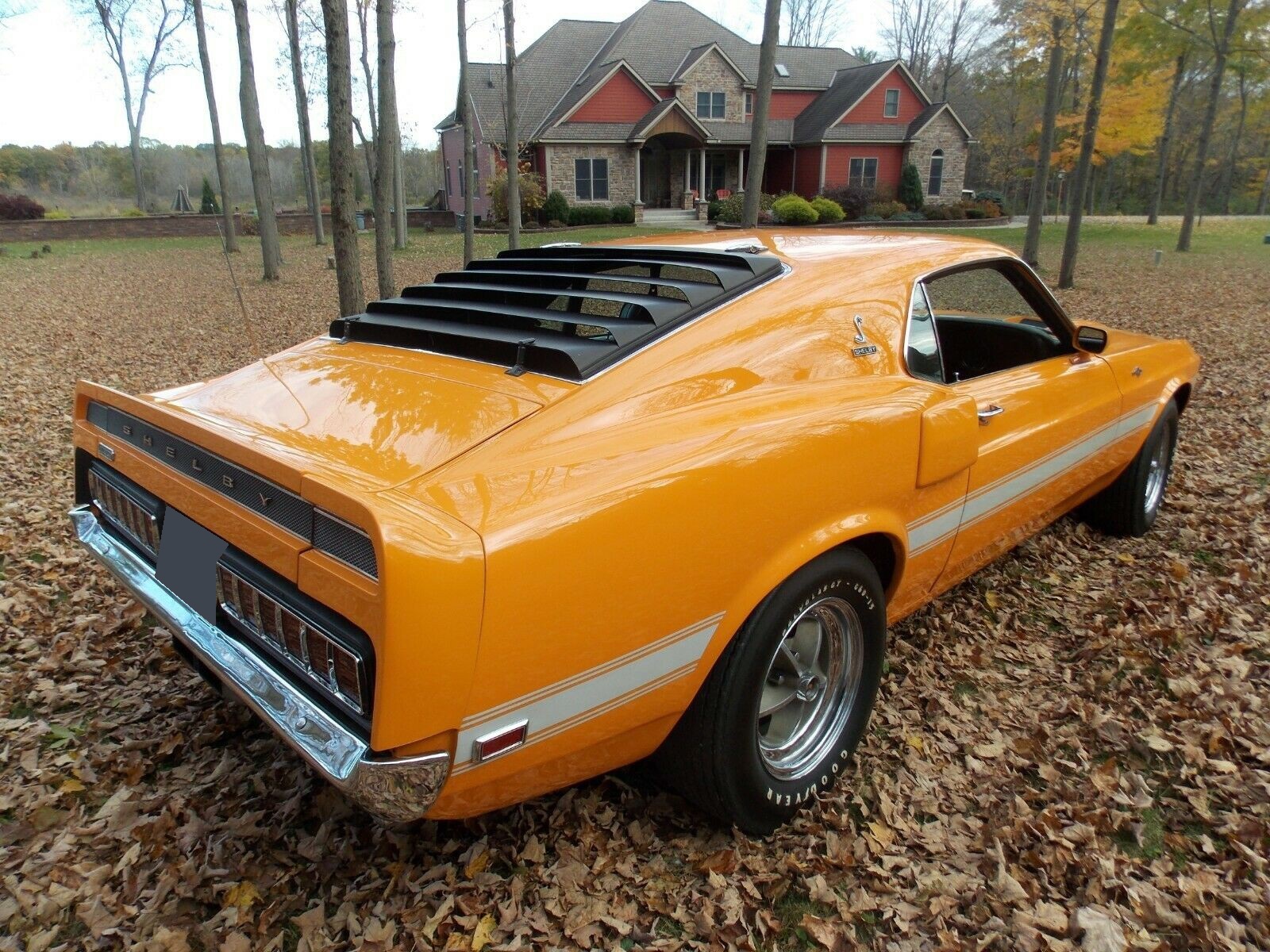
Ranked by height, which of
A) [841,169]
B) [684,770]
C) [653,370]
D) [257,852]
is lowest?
[257,852]

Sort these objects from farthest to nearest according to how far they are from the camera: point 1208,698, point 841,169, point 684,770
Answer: point 841,169 < point 1208,698 < point 684,770

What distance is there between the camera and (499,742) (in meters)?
1.60

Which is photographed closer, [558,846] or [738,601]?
[738,601]

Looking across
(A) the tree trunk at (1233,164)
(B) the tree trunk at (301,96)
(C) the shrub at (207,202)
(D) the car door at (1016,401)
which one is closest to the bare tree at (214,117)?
(B) the tree trunk at (301,96)

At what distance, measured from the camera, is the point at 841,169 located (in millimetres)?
32188

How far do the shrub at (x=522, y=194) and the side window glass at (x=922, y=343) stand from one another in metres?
23.7

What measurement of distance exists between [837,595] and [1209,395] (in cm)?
636

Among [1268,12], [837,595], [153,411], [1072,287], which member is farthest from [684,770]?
[1268,12]

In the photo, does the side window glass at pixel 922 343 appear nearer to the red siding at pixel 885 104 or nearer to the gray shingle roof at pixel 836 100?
the gray shingle roof at pixel 836 100

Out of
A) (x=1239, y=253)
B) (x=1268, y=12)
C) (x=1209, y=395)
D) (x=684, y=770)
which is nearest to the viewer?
(x=684, y=770)

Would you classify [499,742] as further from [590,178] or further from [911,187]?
[911,187]

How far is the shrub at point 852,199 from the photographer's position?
29328 mm

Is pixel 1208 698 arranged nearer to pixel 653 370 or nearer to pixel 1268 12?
pixel 653 370

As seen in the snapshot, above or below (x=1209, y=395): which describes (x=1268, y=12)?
above
